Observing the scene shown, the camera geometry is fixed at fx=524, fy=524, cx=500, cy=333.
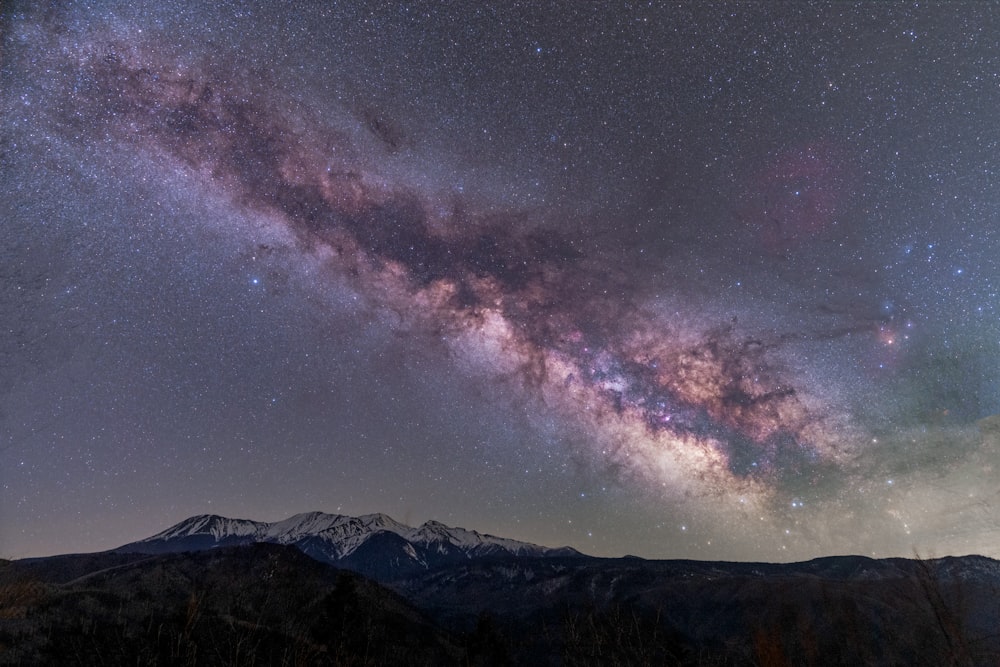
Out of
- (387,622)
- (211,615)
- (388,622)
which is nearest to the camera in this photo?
(211,615)

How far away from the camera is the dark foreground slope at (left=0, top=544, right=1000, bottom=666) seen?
35.4 metres

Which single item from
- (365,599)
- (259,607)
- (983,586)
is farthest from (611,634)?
(983,586)

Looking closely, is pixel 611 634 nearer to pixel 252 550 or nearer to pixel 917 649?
pixel 917 649

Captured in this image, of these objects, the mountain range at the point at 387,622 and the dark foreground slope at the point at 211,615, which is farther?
the dark foreground slope at the point at 211,615

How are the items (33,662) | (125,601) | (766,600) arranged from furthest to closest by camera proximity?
(766,600)
(125,601)
(33,662)

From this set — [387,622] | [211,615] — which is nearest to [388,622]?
[387,622]

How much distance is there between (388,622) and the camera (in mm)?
120125

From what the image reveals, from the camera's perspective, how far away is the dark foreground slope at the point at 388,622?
35375 mm

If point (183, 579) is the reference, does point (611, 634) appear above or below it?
below

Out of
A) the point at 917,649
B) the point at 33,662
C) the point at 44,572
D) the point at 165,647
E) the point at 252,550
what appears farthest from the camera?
the point at 44,572

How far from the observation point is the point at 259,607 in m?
110

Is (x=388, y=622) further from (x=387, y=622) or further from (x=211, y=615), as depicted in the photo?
(x=211, y=615)

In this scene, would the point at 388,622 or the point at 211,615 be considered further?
the point at 388,622

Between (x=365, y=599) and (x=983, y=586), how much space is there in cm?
21118
